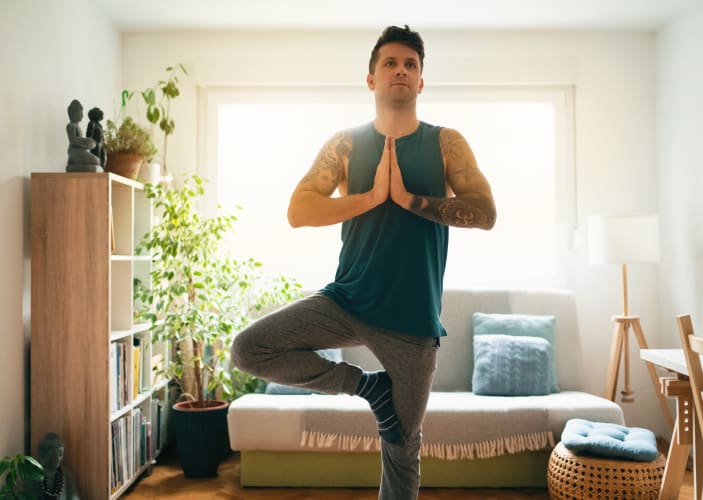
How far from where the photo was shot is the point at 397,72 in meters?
2.03

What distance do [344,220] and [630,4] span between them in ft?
9.32

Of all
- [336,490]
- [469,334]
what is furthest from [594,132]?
[336,490]

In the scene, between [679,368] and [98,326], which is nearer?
[679,368]

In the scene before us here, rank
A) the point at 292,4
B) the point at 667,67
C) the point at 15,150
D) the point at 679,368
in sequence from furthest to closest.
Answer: the point at 667,67 < the point at 292,4 < the point at 15,150 < the point at 679,368

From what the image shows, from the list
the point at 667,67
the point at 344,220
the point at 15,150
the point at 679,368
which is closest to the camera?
the point at 344,220

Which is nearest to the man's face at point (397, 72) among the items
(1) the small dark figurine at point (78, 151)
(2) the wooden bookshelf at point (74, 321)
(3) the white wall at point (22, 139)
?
(2) the wooden bookshelf at point (74, 321)

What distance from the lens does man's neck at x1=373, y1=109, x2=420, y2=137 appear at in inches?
82.8

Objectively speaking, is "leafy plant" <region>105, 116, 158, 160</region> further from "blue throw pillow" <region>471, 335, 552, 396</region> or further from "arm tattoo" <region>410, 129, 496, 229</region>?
"blue throw pillow" <region>471, 335, 552, 396</region>

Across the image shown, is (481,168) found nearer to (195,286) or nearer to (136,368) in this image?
(195,286)

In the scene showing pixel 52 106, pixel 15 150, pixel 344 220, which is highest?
pixel 52 106

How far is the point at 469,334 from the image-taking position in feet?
13.0

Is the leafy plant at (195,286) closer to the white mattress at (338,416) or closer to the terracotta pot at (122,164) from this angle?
the terracotta pot at (122,164)

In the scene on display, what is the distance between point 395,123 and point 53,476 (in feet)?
6.64

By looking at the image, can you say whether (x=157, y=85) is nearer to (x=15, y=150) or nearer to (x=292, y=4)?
(x=292, y=4)
